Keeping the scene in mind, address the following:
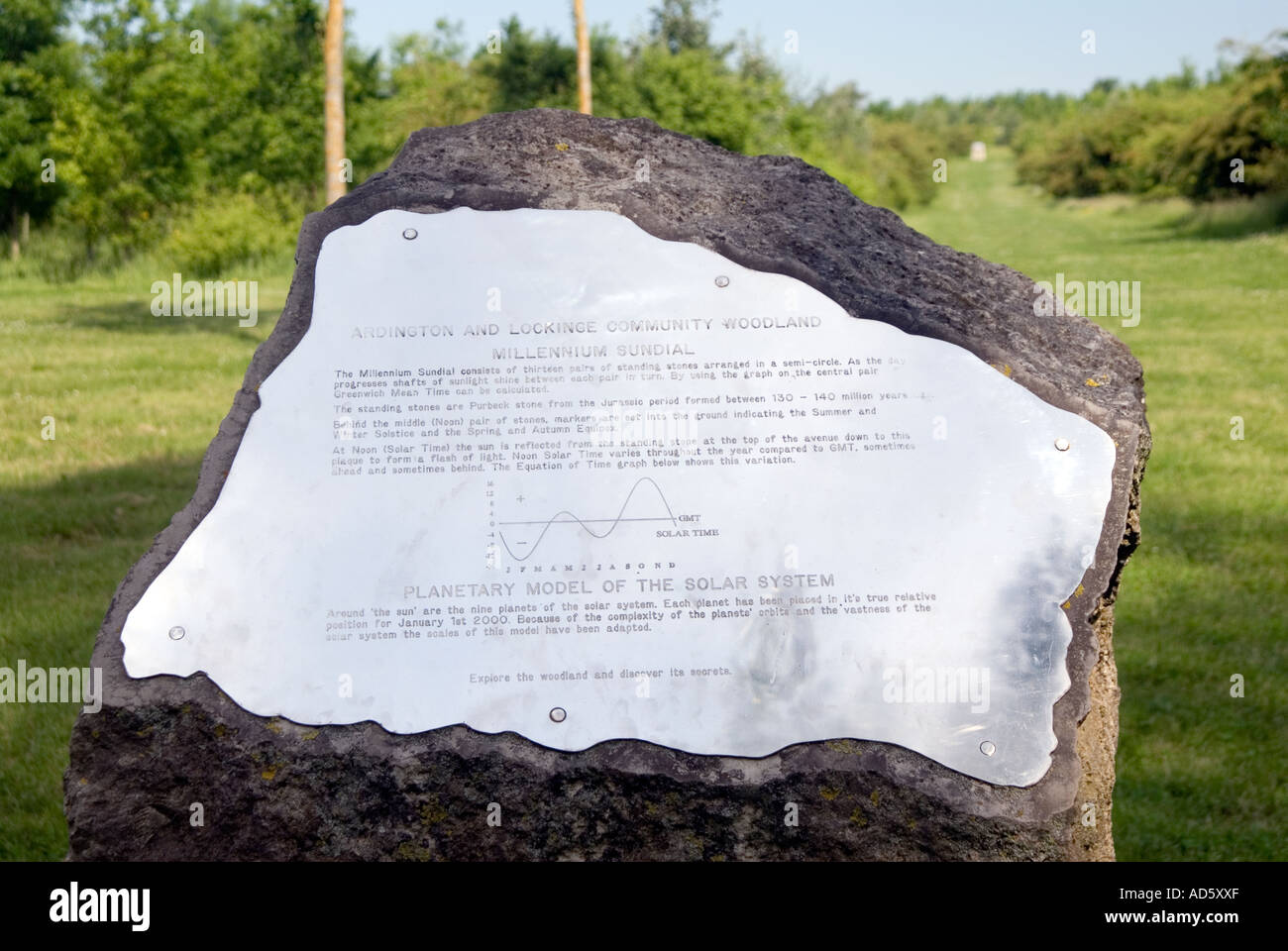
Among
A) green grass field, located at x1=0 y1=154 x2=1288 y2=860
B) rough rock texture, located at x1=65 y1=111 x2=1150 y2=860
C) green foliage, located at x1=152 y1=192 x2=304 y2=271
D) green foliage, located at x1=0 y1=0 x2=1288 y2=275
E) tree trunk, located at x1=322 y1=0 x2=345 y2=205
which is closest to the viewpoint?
rough rock texture, located at x1=65 y1=111 x2=1150 y2=860

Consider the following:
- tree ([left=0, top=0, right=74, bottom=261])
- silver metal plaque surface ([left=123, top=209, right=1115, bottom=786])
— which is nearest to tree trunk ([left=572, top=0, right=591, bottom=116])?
tree ([left=0, top=0, right=74, bottom=261])

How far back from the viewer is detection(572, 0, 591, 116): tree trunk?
519 inches

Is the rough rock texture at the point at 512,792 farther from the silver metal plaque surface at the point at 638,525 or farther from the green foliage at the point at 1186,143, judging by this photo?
the green foliage at the point at 1186,143

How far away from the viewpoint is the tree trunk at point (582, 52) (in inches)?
519

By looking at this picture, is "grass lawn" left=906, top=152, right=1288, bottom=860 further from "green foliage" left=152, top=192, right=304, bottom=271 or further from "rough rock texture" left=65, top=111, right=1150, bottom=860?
"green foliage" left=152, top=192, right=304, bottom=271

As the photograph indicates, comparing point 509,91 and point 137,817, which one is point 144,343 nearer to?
point 137,817

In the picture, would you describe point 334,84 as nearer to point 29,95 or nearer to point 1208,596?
point 1208,596

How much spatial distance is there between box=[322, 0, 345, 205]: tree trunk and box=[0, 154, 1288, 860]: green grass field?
1890 millimetres

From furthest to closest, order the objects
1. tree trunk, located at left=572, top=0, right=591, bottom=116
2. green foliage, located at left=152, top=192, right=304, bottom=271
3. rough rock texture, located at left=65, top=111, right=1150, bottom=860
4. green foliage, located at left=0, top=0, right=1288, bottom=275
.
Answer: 1. green foliage, located at left=0, top=0, right=1288, bottom=275
2. green foliage, located at left=152, top=192, right=304, bottom=271
3. tree trunk, located at left=572, top=0, right=591, bottom=116
4. rough rock texture, located at left=65, top=111, right=1150, bottom=860

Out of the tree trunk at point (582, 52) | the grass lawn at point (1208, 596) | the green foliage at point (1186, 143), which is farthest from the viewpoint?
the green foliage at point (1186, 143)

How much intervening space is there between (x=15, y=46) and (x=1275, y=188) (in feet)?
69.4

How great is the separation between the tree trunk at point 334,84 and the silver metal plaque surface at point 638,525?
7.46 meters

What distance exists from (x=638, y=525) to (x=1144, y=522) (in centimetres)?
428

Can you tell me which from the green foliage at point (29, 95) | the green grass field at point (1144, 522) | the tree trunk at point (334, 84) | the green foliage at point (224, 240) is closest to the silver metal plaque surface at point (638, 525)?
the green grass field at point (1144, 522)
